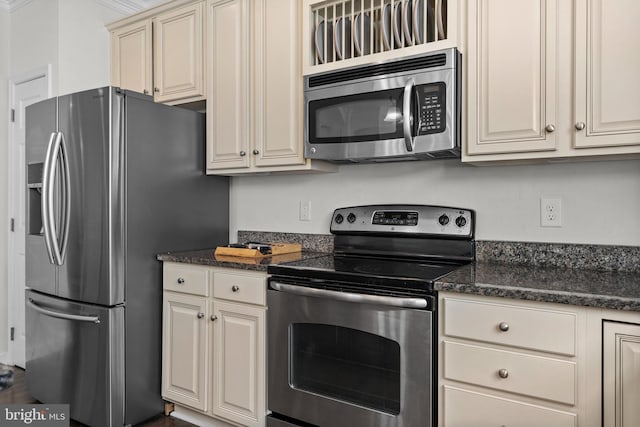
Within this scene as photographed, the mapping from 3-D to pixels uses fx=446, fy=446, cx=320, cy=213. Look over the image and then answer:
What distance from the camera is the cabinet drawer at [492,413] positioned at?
141 centimetres

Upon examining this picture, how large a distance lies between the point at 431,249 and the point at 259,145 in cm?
107

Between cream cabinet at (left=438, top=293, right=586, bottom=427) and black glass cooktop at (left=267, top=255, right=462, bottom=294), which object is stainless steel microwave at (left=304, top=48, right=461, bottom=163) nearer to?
black glass cooktop at (left=267, top=255, right=462, bottom=294)

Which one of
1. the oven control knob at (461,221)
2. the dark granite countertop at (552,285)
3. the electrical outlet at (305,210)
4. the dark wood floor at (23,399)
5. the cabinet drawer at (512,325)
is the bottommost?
the dark wood floor at (23,399)

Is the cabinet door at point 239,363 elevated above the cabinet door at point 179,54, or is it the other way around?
the cabinet door at point 179,54

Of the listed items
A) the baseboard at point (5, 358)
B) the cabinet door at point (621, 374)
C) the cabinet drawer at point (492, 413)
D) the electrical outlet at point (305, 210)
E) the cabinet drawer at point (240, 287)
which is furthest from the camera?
the baseboard at point (5, 358)

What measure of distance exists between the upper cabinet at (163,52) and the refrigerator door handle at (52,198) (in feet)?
2.25

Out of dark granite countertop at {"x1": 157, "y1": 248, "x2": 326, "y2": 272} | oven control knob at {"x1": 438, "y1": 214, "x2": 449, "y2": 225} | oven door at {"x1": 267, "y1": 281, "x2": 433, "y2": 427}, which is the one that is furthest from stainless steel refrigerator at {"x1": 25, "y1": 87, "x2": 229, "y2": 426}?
oven control knob at {"x1": 438, "y1": 214, "x2": 449, "y2": 225}

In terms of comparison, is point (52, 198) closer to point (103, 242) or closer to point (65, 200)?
point (65, 200)

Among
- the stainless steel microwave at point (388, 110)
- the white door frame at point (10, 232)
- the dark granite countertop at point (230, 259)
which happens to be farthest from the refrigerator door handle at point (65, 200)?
the stainless steel microwave at point (388, 110)

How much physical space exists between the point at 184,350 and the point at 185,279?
1.22 ft

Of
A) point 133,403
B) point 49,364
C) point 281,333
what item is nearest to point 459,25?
point 281,333

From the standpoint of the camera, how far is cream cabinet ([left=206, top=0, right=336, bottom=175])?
7.63 feet

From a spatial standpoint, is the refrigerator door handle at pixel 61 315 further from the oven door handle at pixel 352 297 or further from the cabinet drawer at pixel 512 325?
the cabinet drawer at pixel 512 325

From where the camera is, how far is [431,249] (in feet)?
7.03
